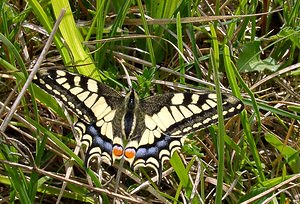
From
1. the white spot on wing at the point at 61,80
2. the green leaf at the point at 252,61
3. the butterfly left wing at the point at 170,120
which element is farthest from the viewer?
the green leaf at the point at 252,61

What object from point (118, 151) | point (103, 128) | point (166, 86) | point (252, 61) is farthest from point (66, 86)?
point (252, 61)

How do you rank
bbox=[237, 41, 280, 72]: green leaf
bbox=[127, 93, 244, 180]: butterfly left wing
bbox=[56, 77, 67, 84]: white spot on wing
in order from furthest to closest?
bbox=[237, 41, 280, 72]: green leaf < bbox=[56, 77, 67, 84]: white spot on wing < bbox=[127, 93, 244, 180]: butterfly left wing

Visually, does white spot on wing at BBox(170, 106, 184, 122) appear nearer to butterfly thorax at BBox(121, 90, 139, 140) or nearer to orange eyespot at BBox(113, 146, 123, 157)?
butterfly thorax at BBox(121, 90, 139, 140)

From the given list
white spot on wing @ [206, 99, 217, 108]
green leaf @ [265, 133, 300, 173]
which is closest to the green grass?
green leaf @ [265, 133, 300, 173]

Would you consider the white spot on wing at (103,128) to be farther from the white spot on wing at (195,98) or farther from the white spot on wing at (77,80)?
the white spot on wing at (195,98)

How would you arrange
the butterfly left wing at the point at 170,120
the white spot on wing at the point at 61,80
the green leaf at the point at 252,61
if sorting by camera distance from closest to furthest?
the butterfly left wing at the point at 170,120 → the white spot on wing at the point at 61,80 → the green leaf at the point at 252,61

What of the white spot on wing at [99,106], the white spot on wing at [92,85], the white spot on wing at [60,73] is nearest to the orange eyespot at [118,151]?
the white spot on wing at [99,106]

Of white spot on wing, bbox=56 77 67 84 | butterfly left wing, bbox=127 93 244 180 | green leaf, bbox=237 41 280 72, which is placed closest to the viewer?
butterfly left wing, bbox=127 93 244 180
